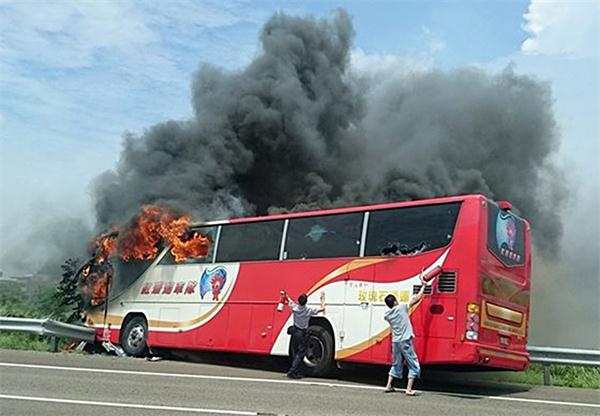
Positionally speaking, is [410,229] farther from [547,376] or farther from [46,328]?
[46,328]

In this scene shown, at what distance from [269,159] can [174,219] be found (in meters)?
8.34

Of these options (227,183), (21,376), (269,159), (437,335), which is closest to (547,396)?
(437,335)

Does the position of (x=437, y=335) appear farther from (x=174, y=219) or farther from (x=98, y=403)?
(x=174, y=219)

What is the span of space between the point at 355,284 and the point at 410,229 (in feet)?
4.35

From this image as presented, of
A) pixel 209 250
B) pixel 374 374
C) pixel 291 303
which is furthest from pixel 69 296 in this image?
pixel 374 374

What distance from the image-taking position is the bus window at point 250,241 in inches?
502

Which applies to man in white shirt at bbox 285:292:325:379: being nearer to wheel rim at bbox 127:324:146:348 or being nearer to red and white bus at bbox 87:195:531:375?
red and white bus at bbox 87:195:531:375

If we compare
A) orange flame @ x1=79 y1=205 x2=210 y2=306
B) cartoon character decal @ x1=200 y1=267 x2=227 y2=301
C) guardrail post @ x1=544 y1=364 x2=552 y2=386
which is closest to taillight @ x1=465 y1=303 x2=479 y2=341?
guardrail post @ x1=544 y1=364 x2=552 y2=386

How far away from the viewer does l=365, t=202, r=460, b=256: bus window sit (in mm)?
10531

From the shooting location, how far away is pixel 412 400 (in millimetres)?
9219

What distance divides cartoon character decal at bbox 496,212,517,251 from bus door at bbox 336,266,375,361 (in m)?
2.08

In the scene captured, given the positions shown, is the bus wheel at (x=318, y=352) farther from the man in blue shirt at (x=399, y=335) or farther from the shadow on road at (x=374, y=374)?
the man in blue shirt at (x=399, y=335)

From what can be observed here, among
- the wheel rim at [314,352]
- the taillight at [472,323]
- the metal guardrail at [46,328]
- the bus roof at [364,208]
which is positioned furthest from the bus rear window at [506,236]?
the metal guardrail at [46,328]

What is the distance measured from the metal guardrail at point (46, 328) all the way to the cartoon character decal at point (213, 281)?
3132 millimetres
